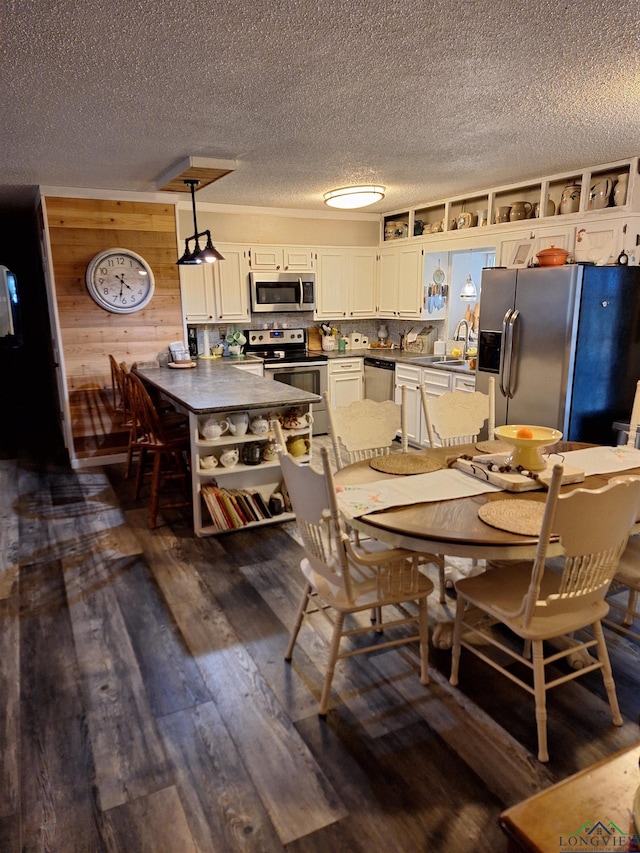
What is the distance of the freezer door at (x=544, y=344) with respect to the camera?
368cm

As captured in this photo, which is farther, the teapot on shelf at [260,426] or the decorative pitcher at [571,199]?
the decorative pitcher at [571,199]

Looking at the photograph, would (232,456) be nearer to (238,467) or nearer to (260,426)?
(238,467)

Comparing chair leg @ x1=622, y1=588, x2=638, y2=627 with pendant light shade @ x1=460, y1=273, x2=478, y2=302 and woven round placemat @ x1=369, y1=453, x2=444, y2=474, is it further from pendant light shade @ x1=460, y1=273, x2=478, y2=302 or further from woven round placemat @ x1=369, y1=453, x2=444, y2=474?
pendant light shade @ x1=460, y1=273, x2=478, y2=302

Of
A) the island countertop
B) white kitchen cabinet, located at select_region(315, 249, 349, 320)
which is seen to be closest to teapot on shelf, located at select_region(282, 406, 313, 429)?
the island countertop

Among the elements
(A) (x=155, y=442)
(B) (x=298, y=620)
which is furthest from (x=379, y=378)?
(B) (x=298, y=620)

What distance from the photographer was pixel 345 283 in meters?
6.30

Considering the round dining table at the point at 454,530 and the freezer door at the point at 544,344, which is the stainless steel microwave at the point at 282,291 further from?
the round dining table at the point at 454,530

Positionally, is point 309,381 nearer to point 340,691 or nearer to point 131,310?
point 131,310

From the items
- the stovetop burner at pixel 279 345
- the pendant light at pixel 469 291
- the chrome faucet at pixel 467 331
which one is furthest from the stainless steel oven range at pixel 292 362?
the pendant light at pixel 469 291

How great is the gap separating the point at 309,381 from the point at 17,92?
3.77 meters

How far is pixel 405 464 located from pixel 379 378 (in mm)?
3515

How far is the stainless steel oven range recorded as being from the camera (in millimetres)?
5727

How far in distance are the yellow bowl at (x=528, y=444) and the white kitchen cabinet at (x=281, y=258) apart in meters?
4.09

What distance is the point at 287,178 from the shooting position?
4246mm
